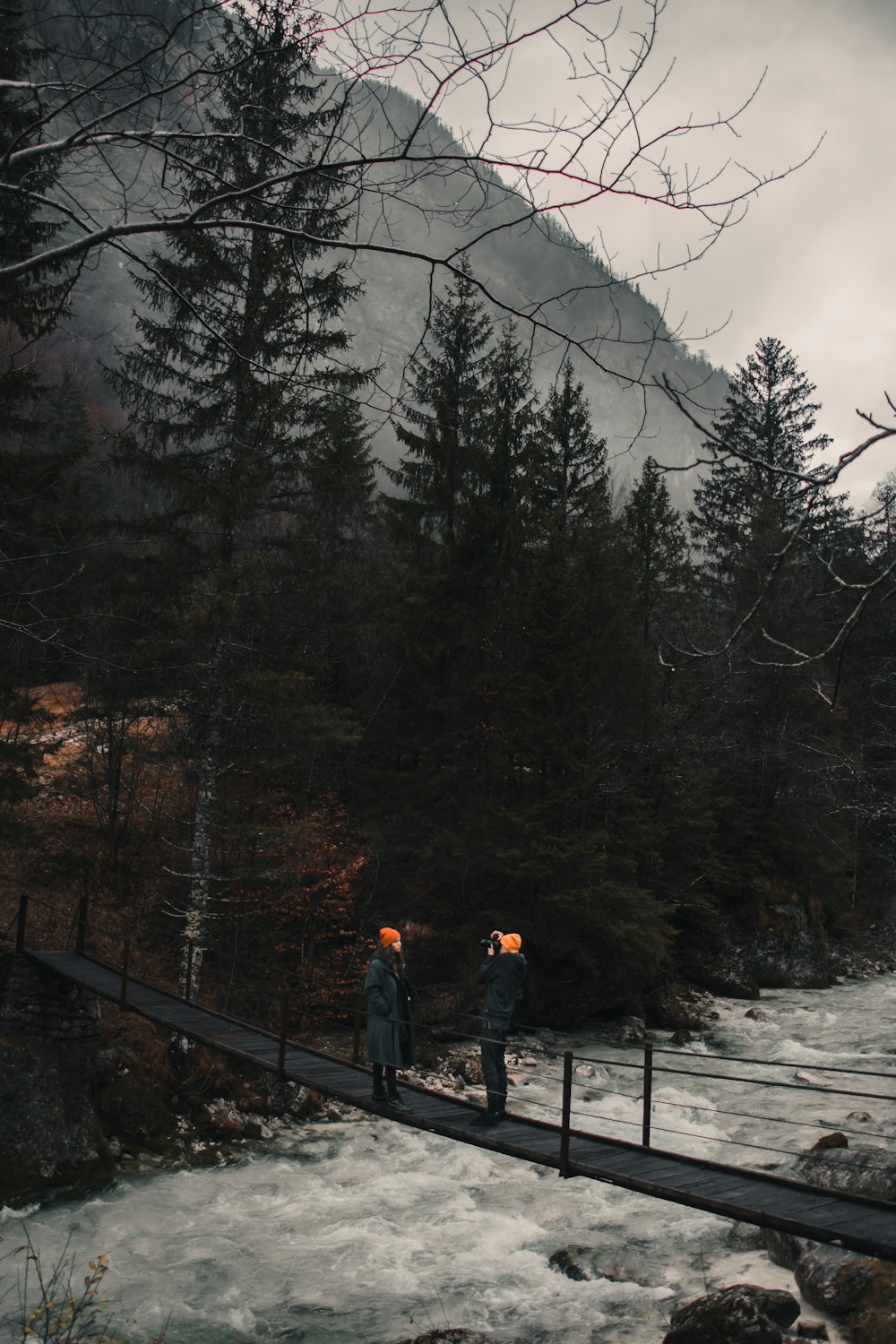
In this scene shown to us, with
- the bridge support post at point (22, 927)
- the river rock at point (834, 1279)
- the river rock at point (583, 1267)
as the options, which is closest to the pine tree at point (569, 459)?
the bridge support post at point (22, 927)

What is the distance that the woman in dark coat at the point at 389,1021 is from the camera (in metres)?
9.48

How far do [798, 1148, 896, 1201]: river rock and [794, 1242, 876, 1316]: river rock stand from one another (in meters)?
1.11

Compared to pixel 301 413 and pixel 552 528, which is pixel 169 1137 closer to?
pixel 301 413

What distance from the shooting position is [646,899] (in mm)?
21297

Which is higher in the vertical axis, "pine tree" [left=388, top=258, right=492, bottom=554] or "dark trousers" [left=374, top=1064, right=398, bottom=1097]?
"pine tree" [left=388, top=258, right=492, bottom=554]

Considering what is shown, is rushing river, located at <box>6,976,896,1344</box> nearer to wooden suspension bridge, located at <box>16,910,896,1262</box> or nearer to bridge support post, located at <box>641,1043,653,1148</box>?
wooden suspension bridge, located at <box>16,910,896,1262</box>

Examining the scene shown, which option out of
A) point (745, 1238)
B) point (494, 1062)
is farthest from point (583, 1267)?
point (494, 1062)

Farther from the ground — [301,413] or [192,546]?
[301,413]

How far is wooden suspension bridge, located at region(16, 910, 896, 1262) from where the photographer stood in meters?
6.76

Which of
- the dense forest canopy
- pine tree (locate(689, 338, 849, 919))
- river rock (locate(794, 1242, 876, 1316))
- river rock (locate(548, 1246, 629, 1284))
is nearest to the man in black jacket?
river rock (locate(548, 1246, 629, 1284))

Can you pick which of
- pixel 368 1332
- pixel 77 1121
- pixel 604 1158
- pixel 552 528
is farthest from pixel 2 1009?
pixel 552 528

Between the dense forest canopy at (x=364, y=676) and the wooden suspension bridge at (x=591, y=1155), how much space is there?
1.49 m

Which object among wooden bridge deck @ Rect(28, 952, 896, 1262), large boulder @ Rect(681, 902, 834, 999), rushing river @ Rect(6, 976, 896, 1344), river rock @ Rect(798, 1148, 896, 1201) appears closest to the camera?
wooden bridge deck @ Rect(28, 952, 896, 1262)

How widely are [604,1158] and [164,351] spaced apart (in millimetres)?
14725
